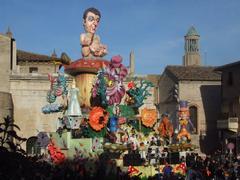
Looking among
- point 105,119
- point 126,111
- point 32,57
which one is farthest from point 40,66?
point 105,119

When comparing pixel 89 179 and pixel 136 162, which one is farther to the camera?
pixel 136 162

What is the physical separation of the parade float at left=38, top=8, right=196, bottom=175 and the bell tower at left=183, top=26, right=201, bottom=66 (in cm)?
8383

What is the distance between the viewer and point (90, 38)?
92.1ft

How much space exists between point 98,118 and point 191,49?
89633mm

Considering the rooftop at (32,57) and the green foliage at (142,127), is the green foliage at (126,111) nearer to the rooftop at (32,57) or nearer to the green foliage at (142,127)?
the green foliage at (142,127)

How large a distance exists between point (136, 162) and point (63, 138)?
3.47m

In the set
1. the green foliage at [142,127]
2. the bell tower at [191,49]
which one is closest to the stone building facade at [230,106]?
the green foliage at [142,127]

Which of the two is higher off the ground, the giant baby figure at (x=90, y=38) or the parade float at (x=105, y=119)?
the giant baby figure at (x=90, y=38)

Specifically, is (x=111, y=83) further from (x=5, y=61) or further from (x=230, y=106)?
(x=230, y=106)

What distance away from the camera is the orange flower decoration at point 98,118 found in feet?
83.3

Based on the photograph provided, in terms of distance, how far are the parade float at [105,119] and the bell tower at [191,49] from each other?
83830 millimetres

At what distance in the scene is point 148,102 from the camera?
54.3m

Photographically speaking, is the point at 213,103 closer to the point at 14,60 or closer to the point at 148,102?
the point at 148,102

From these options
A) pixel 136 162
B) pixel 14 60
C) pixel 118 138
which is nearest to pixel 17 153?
pixel 136 162
